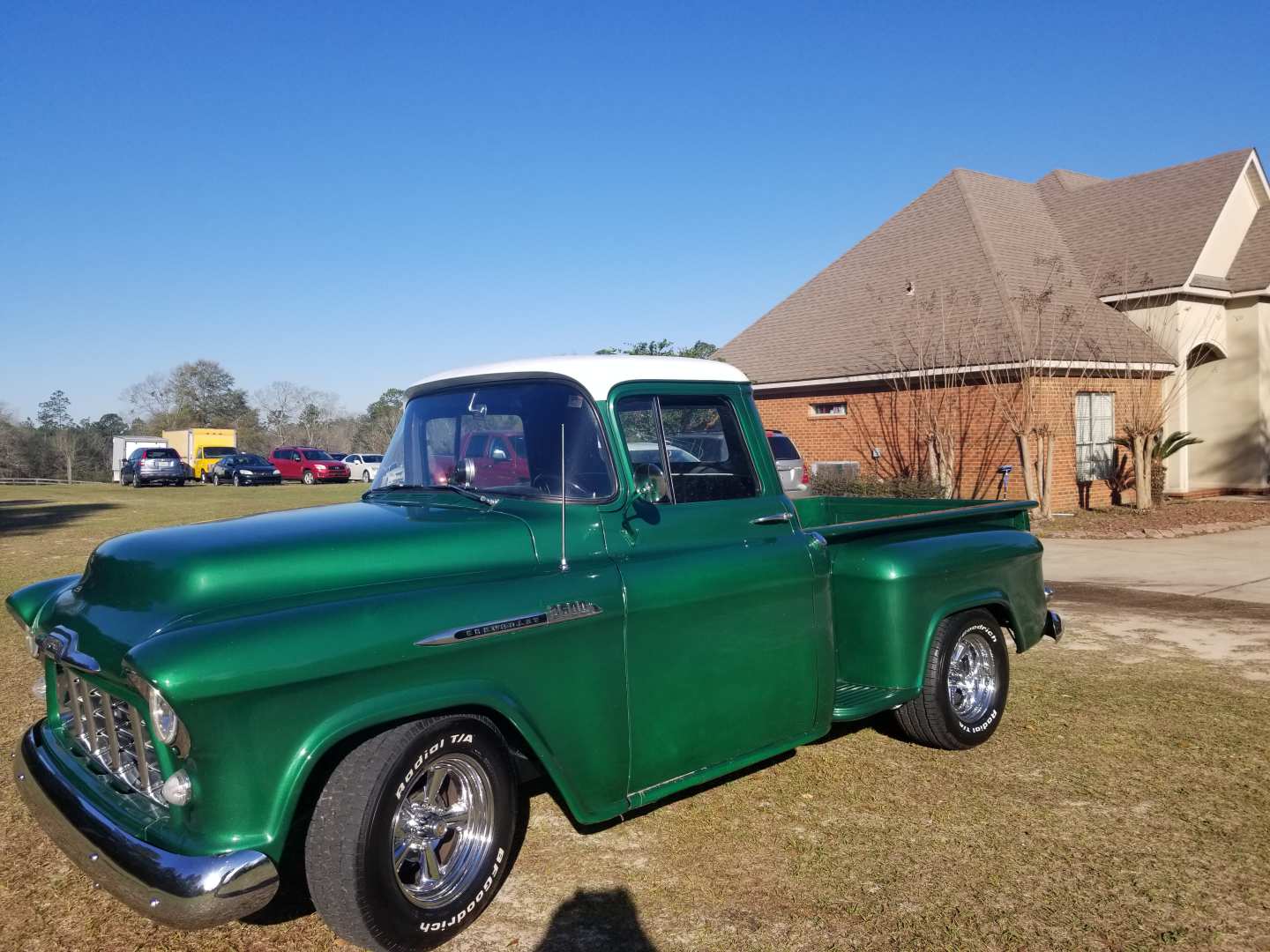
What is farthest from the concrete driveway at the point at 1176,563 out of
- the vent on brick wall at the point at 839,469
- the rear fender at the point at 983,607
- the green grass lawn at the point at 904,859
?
the rear fender at the point at 983,607

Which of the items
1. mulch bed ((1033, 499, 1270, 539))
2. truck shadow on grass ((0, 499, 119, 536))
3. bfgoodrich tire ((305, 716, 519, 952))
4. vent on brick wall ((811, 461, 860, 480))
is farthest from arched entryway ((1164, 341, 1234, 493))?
truck shadow on grass ((0, 499, 119, 536))

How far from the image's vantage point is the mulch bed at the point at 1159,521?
14852mm

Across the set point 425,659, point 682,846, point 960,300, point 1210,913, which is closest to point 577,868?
point 682,846

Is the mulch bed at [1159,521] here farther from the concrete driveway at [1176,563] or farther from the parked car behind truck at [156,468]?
the parked car behind truck at [156,468]

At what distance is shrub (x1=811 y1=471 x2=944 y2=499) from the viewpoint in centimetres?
1584

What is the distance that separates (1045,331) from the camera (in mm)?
17016

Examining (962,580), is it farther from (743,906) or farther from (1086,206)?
(1086,206)

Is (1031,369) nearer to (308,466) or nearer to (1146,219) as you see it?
(1146,219)

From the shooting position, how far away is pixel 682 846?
411 cm

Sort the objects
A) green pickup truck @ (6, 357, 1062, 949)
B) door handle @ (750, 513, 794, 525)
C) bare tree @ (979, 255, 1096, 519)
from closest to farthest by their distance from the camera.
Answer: green pickup truck @ (6, 357, 1062, 949) → door handle @ (750, 513, 794, 525) → bare tree @ (979, 255, 1096, 519)

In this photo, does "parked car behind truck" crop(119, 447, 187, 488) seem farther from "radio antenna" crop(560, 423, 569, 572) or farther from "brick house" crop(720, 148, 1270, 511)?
"radio antenna" crop(560, 423, 569, 572)

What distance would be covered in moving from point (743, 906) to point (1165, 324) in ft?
61.4

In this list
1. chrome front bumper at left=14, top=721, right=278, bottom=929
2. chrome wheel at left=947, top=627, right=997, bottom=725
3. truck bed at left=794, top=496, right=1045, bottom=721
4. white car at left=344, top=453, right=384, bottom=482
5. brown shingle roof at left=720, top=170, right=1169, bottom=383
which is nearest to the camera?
chrome front bumper at left=14, top=721, right=278, bottom=929

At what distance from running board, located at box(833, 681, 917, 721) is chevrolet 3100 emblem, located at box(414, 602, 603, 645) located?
5.14 ft
